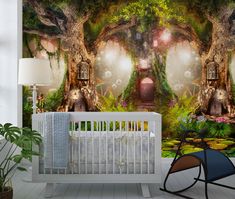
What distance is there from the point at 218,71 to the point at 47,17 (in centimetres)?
253

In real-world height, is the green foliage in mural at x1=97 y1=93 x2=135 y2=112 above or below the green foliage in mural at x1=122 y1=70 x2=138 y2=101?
below

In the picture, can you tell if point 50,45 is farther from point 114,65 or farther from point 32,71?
point 32,71

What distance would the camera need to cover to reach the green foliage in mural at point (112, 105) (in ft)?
15.2

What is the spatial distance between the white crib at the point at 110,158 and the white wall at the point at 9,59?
1.33 m

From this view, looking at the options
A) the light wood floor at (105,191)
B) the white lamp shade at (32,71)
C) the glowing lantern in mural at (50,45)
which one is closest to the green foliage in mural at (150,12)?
the glowing lantern in mural at (50,45)

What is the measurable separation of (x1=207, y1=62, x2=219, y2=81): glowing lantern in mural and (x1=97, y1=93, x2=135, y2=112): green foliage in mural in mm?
1178

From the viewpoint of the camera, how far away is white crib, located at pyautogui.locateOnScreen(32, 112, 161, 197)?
2906 millimetres

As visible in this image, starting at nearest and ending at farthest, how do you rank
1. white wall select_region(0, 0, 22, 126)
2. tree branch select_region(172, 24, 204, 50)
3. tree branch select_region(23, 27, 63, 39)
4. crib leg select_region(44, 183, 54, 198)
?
crib leg select_region(44, 183, 54, 198), white wall select_region(0, 0, 22, 126), tree branch select_region(23, 27, 63, 39), tree branch select_region(172, 24, 204, 50)

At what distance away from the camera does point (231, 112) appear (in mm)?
4586

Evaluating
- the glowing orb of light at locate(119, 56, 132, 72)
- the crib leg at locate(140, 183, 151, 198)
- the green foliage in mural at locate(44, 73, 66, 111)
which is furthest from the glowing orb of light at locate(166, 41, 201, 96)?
the crib leg at locate(140, 183, 151, 198)

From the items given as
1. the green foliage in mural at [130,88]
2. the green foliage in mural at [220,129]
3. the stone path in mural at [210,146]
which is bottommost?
the stone path in mural at [210,146]

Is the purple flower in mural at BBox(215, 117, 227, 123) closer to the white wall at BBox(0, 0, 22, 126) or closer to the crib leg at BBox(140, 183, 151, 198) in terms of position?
the crib leg at BBox(140, 183, 151, 198)

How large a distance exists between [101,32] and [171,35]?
3.26ft

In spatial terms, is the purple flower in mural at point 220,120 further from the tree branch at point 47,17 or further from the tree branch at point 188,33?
the tree branch at point 47,17
